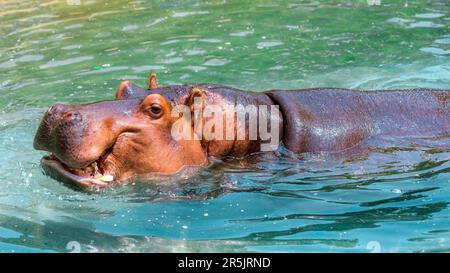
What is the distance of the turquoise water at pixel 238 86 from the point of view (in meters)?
5.36

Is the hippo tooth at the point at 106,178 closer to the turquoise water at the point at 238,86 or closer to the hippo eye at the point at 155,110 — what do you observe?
the turquoise water at the point at 238,86

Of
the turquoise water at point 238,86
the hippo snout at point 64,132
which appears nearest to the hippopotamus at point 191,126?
the hippo snout at point 64,132

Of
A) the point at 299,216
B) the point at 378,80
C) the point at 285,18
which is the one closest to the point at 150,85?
the point at 299,216

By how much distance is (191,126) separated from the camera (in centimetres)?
580

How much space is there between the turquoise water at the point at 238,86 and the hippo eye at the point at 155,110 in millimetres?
561

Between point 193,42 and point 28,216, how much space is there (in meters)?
5.78

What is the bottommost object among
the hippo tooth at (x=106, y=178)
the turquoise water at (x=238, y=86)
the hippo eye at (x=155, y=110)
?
the turquoise water at (x=238, y=86)

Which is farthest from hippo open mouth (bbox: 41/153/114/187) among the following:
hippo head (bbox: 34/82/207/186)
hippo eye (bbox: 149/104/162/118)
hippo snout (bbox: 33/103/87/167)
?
hippo eye (bbox: 149/104/162/118)

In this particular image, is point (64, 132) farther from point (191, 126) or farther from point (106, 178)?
point (191, 126)

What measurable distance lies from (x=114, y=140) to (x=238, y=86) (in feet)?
12.9

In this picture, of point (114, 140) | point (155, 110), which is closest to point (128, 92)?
point (155, 110)

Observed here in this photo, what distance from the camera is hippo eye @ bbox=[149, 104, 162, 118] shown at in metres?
5.50
